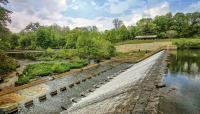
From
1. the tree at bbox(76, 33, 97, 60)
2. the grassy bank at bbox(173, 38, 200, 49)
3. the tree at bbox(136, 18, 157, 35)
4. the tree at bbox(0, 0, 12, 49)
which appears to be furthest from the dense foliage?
the tree at bbox(0, 0, 12, 49)

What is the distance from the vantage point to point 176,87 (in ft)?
102

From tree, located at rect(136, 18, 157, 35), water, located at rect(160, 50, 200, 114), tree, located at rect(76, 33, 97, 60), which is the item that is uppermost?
tree, located at rect(136, 18, 157, 35)

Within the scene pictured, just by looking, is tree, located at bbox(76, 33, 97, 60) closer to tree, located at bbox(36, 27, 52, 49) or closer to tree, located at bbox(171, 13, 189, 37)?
tree, located at bbox(171, 13, 189, 37)

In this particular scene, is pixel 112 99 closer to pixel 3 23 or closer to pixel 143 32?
pixel 3 23

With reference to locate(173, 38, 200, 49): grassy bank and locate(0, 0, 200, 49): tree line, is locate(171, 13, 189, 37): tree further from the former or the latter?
locate(173, 38, 200, 49): grassy bank

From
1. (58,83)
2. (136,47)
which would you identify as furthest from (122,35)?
(58,83)

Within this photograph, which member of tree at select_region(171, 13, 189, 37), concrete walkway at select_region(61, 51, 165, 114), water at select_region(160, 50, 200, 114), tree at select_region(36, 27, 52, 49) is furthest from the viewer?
tree at select_region(36, 27, 52, 49)

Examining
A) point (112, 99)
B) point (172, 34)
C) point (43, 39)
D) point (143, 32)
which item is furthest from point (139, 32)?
point (112, 99)

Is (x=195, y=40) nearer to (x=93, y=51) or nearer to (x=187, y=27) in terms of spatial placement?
(x=187, y=27)

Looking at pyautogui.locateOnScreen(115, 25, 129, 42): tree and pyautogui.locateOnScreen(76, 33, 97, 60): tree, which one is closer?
pyautogui.locateOnScreen(76, 33, 97, 60): tree

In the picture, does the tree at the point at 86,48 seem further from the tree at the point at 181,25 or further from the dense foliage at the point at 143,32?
the tree at the point at 181,25

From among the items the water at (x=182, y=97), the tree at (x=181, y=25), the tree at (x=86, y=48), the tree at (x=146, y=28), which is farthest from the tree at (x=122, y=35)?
the water at (x=182, y=97)

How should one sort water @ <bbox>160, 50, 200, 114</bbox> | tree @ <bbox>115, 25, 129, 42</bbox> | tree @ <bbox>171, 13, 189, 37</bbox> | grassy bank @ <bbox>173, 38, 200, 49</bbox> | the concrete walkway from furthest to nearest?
1. tree @ <bbox>115, 25, 129, 42</bbox>
2. tree @ <bbox>171, 13, 189, 37</bbox>
3. grassy bank @ <bbox>173, 38, 200, 49</bbox>
4. water @ <bbox>160, 50, 200, 114</bbox>
5. the concrete walkway

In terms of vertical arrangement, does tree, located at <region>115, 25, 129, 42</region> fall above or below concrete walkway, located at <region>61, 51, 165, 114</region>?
above
